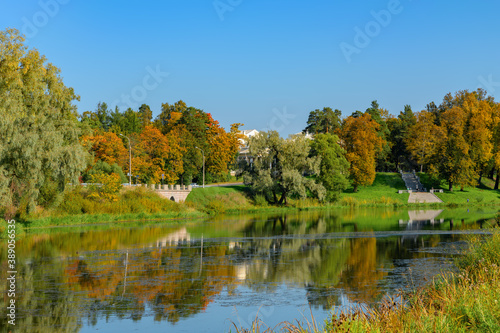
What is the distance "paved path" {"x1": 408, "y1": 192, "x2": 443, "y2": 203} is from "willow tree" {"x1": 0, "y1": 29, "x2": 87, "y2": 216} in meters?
59.4

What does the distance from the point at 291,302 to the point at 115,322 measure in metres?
6.17

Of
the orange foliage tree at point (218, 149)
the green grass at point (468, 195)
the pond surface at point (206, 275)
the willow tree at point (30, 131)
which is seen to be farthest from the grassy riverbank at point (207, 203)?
the orange foliage tree at point (218, 149)

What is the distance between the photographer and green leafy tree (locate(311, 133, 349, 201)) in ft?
285

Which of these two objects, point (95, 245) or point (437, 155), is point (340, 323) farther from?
point (437, 155)

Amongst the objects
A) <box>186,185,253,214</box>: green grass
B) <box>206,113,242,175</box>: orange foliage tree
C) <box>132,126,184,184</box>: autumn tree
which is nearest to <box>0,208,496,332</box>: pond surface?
<box>186,185,253,214</box>: green grass

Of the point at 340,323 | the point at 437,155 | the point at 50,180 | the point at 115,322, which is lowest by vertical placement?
the point at 115,322

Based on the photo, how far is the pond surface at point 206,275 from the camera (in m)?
17.6

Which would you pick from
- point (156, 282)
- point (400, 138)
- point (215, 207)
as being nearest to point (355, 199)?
point (215, 207)

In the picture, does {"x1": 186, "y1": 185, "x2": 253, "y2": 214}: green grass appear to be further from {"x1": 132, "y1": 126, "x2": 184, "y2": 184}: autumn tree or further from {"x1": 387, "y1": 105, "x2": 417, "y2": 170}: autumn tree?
{"x1": 387, "y1": 105, "x2": 417, "y2": 170}: autumn tree

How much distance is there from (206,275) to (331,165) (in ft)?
216

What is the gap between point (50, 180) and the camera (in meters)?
48.9

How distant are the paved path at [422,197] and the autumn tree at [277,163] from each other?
18.6 meters

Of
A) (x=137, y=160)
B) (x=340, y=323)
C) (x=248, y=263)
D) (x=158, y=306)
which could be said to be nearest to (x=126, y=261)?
(x=248, y=263)

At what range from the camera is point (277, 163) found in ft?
264
